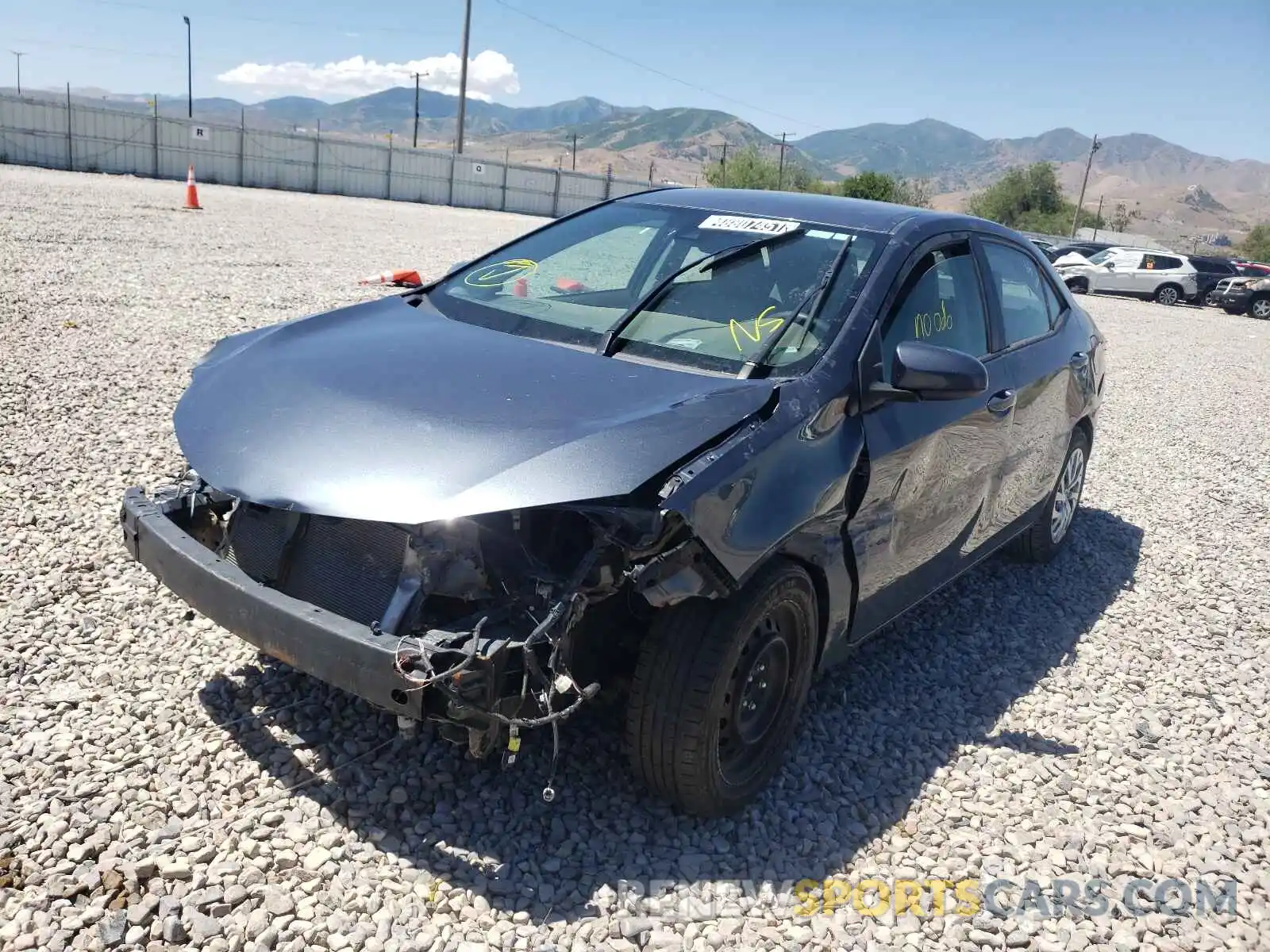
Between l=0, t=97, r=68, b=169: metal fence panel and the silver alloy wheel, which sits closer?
the silver alloy wheel

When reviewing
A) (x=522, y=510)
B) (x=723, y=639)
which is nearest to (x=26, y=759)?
(x=522, y=510)

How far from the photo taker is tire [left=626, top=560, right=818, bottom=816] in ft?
8.98

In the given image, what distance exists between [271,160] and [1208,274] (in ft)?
105

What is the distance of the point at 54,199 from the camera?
19375 millimetres

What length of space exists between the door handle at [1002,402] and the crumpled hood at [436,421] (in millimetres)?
1453

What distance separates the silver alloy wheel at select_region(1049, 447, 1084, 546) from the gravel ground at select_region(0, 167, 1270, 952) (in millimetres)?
238

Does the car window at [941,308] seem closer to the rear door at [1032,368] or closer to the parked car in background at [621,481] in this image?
the parked car in background at [621,481]

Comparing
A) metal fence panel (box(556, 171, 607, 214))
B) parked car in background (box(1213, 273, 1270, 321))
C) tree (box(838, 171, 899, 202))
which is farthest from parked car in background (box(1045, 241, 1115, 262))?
tree (box(838, 171, 899, 202))

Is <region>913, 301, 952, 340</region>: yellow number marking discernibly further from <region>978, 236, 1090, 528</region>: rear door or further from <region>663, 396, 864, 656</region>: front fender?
<region>663, 396, 864, 656</region>: front fender

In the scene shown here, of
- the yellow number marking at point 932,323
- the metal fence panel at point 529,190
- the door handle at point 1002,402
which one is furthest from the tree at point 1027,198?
the yellow number marking at point 932,323

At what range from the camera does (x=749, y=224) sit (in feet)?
12.6

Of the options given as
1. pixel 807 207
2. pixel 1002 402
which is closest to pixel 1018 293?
pixel 1002 402

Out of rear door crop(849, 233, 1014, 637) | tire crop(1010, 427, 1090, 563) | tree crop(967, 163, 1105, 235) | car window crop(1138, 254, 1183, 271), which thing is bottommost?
tire crop(1010, 427, 1090, 563)

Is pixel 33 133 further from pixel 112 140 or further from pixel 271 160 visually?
pixel 271 160
